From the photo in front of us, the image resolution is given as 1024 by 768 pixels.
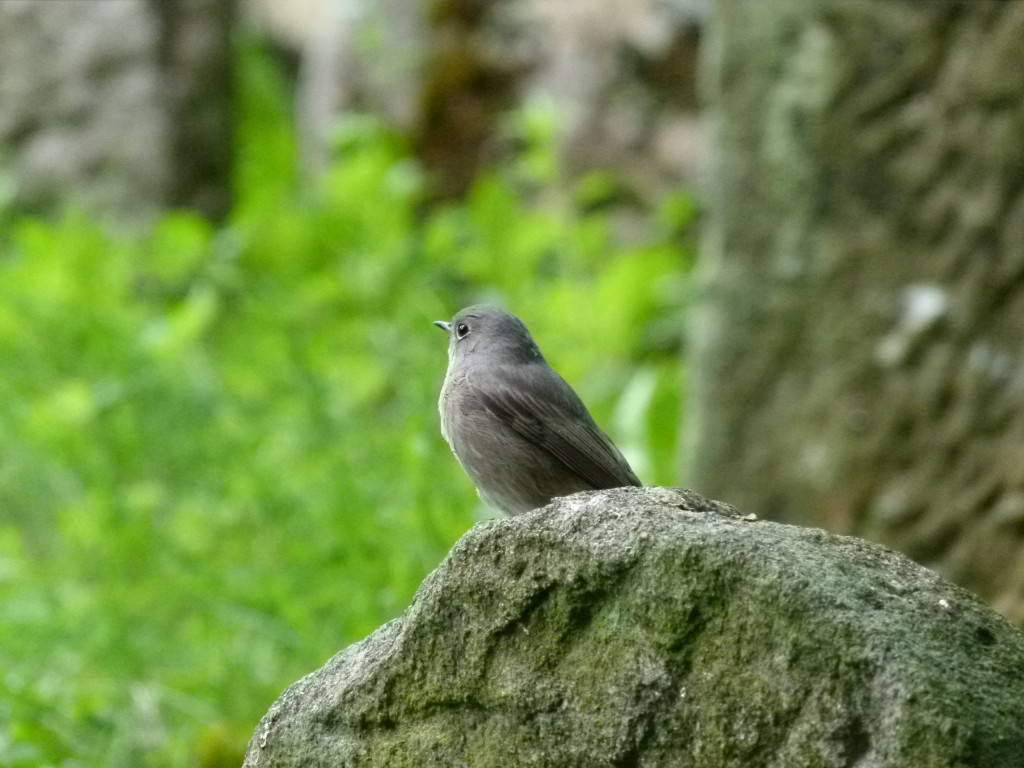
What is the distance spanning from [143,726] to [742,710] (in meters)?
3.78

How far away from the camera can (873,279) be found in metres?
5.83

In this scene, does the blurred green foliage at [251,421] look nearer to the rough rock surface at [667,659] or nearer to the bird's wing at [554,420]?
the bird's wing at [554,420]

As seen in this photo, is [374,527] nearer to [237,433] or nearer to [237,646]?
[237,646]

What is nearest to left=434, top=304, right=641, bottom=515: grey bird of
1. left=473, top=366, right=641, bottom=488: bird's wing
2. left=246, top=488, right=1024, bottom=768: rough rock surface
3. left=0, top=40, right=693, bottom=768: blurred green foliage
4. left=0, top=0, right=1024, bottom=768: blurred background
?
left=473, top=366, right=641, bottom=488: bird's wing

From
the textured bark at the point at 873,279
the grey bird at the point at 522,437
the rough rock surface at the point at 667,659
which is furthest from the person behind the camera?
the textured bark at the point at 873,279

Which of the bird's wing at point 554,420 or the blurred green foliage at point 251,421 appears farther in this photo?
the blurred green foliage at point 251,421

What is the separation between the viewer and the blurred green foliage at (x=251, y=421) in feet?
18.2

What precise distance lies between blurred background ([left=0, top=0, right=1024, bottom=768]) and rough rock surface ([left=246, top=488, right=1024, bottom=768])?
1.33 m

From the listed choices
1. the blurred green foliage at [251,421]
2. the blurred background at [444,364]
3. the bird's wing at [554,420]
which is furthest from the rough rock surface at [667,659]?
the blurred green foliage at [251,421]

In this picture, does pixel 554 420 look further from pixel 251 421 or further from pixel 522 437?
pixel 251 421

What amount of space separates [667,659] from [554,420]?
132cm

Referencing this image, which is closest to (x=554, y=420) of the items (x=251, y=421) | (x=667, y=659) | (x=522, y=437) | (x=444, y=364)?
(x=522, y=437)

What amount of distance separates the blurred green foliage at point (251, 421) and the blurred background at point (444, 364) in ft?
0.07

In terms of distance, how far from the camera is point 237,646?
19.4ft
